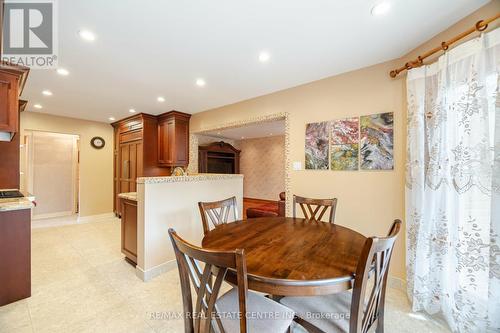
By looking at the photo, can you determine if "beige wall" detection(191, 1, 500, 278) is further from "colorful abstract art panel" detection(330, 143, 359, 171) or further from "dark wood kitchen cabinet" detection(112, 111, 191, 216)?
"dark wood kitchen cabinet" detection(112, 111, 191, 216)

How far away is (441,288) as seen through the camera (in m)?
1.70

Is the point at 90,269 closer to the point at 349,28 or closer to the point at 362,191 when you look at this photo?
the point at 362,191

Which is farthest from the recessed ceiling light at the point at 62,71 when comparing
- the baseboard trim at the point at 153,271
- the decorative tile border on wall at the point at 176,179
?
the baseboard trim at the point at 153,271

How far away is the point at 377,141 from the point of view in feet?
7.68

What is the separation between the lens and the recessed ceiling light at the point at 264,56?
2.15 meters

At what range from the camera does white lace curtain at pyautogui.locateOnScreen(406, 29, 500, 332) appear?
1.38 meters

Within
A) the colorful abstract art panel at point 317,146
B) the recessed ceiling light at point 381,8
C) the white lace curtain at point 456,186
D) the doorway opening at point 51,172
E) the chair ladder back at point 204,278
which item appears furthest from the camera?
the doorway opening at point 51,172

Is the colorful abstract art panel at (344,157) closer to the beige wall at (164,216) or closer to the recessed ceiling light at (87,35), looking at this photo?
the beige wall at (164,216)

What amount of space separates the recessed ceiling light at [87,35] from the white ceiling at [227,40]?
4 cm

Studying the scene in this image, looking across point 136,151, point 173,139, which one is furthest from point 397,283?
point 136,151

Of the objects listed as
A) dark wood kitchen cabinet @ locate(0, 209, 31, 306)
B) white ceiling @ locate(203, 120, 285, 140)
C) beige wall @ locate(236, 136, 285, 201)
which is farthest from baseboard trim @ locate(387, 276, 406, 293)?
beige wall @ locate(236, 136, 285, 201)

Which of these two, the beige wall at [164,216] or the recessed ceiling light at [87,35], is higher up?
the recessed ceiling light at [87,35]

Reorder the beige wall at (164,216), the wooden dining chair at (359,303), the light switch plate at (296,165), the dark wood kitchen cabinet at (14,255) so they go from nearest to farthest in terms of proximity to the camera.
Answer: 1. the wooden dining chair at (359,303)
2. the dark wood kitchen cabinet at (14,255)
3. the beige wall at (164,216)
4. the light switch plate at (296,165)

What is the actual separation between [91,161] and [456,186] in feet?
21.8
